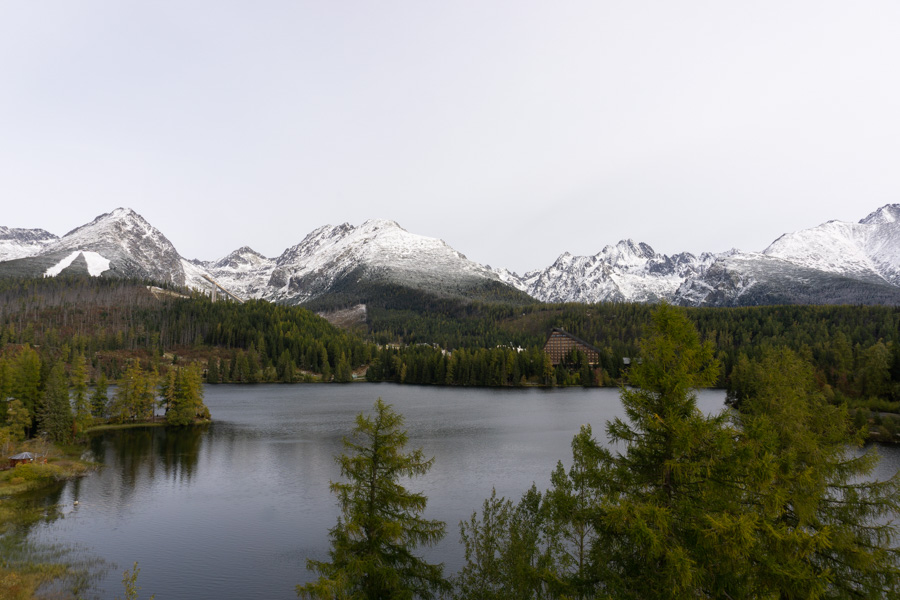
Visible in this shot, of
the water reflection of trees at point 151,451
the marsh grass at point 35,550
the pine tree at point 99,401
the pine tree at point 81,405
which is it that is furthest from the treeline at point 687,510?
the pine tree at point 99,401

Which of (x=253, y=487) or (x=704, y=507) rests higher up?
(x=704, y=507)

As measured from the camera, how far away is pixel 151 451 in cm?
6925

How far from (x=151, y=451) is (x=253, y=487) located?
25.1m

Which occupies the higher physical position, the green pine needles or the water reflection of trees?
the green pine needles

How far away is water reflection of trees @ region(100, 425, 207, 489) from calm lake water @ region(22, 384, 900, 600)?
16 centimetres

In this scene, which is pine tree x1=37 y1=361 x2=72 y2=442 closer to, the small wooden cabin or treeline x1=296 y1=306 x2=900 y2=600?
the small wooden cabin

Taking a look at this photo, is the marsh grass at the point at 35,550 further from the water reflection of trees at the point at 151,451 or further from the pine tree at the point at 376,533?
the pine tree at the point at 376,533

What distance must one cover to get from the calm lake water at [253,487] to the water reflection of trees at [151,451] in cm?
16

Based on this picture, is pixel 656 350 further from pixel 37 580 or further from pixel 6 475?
pixel 6 475

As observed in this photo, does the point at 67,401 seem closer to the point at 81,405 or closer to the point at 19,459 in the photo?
the point at 81,405

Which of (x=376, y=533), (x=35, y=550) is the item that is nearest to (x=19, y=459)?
(x=35, y=550)

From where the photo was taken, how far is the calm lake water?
35.4m

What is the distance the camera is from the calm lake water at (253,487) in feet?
116

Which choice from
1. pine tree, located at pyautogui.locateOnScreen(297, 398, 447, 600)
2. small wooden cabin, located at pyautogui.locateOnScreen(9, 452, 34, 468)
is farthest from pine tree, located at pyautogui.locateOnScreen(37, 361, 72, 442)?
Result: pine tree, located at pyautogui.locateOnScreen(297, 398, 447, 600)
